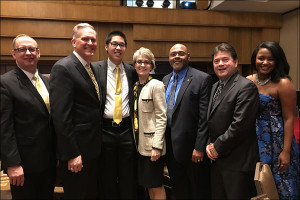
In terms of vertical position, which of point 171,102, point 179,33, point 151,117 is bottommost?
point 151,117

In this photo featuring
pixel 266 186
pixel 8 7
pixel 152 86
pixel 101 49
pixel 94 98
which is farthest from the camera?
pixel 101 49

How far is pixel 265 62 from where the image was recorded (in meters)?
2.12

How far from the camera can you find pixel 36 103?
71.1 inches

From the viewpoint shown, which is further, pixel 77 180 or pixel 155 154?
pixel 155 154

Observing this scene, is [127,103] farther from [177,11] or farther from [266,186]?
[177,11]

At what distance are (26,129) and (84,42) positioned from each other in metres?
0.77

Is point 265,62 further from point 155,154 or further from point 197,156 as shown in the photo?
point 155,154

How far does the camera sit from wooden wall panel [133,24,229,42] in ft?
16.7

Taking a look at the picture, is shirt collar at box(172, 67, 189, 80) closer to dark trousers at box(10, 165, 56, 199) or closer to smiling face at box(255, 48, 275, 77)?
smiling face at box(255, 48, 275, 77)

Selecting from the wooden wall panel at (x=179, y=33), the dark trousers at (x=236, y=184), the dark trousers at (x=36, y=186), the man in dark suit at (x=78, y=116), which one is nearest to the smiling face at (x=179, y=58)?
the man in dark suit at (x=78, y=116)

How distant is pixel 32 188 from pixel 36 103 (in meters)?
0.63

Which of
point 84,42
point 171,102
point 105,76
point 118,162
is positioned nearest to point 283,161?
point 171,102

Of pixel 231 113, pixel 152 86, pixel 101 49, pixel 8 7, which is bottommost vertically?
pixel 231 113

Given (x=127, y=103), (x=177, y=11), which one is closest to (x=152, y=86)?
(x=127, y=103)
